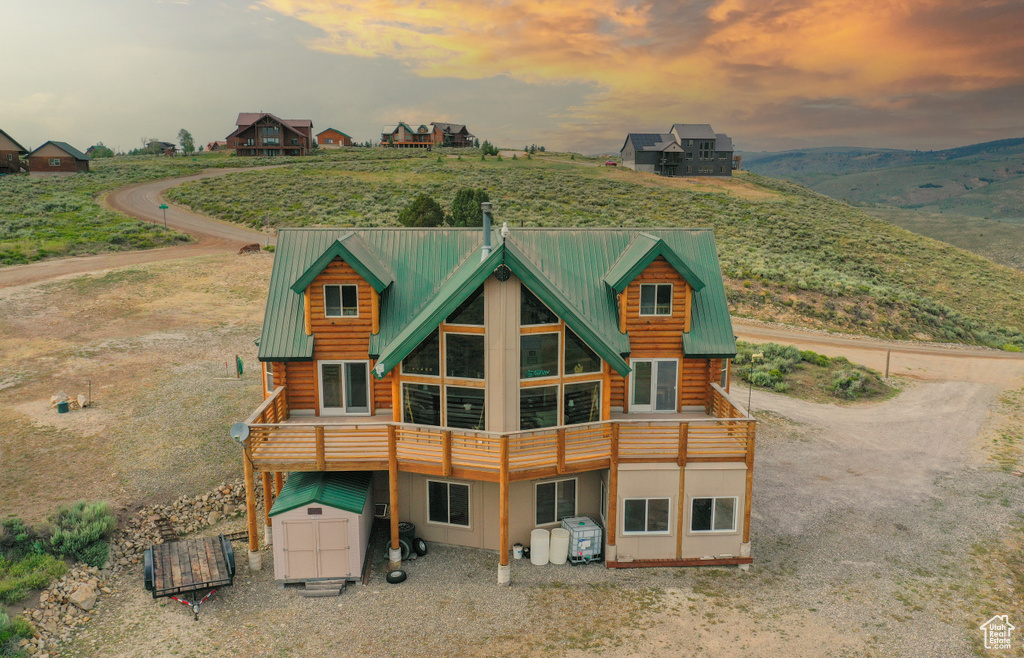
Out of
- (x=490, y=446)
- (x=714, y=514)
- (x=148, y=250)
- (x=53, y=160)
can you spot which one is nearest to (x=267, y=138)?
(x=53, y=160)

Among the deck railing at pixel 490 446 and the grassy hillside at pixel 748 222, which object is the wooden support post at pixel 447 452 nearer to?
the deck railing at pixel 490 446

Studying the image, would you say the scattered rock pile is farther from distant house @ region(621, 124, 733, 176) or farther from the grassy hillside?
distant house @ region(621, 124, 733, 176)

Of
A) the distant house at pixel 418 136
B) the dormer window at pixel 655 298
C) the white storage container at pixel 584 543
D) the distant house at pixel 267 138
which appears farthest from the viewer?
the distant house at pixel 418 136

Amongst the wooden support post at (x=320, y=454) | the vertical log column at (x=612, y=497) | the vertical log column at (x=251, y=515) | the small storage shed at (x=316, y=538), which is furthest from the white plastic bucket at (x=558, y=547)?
the vertical log column at (x=251, y=515)

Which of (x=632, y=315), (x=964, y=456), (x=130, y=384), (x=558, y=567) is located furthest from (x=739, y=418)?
(x=130, y=384)

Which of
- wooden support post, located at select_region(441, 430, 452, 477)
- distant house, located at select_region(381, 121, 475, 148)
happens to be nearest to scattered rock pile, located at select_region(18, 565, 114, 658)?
wooden support post, located at select_region(441, 430, 452, 477)

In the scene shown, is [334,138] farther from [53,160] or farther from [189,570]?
[189,570]
